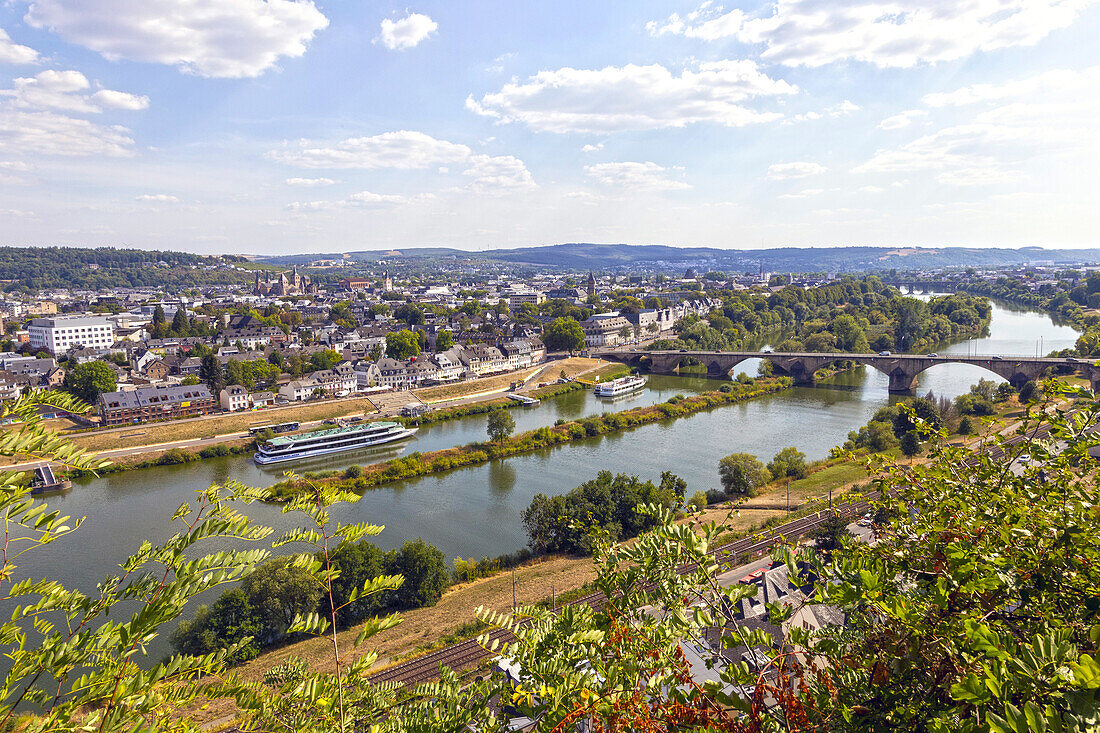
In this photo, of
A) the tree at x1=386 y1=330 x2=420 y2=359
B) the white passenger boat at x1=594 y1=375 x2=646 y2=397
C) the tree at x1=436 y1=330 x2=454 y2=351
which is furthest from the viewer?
the tree at x1=436 y1=330 x2=454 y2=351

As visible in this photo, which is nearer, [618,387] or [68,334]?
[618,387]

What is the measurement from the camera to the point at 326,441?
53.2ft

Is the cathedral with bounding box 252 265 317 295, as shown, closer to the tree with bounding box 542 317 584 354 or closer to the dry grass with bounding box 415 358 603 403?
the tree with bounding box 542 317 584 354

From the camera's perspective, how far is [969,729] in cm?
113

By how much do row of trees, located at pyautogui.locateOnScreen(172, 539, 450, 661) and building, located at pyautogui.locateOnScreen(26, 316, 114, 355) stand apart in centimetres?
2855

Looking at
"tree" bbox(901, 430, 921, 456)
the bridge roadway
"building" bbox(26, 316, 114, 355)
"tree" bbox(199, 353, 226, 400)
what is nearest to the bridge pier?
the bridge roadway

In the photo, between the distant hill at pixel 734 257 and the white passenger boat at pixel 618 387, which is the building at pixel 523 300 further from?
the distant hill at pixel 734 257

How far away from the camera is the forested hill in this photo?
218 ft

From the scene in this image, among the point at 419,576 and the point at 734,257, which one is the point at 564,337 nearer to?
the point at 419,576

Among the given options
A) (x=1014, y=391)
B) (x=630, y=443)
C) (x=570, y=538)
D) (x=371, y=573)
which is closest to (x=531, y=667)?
(x=371, y=573)

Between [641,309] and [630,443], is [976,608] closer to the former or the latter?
[630,443]

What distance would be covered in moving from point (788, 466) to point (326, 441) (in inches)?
457

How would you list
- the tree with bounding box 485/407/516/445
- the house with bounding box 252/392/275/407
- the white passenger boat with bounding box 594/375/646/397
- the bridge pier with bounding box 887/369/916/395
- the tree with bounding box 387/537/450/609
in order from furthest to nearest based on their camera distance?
the white passenger boat with bounding box 594/375/646/397
the bridge pier with bounding box 887/369/916/395
the house with bounding box 252/392/275/407
the tree with bounding box 485/407/516/445
the tree with bounding box 387/537/450/609

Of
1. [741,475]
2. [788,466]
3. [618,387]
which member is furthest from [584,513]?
[618,387]
